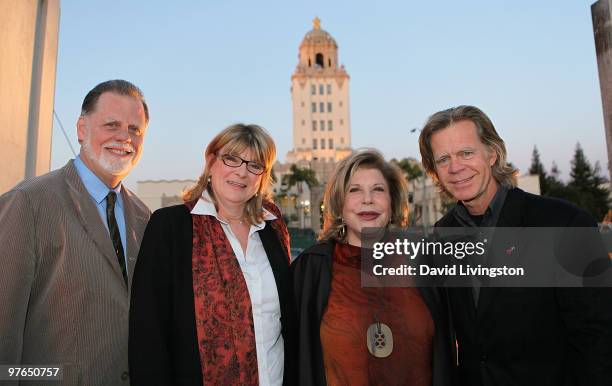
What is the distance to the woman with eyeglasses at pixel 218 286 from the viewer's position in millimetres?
2744

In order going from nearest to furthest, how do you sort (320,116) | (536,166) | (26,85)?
(26,85) → (536,166) → (320,116)

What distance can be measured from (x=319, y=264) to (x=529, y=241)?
4.87ft

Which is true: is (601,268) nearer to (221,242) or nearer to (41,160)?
(221,242)

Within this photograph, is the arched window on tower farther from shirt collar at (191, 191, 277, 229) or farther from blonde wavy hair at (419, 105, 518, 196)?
shirt collar at (191, 191, 277, 229)

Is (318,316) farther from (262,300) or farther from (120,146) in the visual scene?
(120,146)

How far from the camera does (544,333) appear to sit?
272 cm

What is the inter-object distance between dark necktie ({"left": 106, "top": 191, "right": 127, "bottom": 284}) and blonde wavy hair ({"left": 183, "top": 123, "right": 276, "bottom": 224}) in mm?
545

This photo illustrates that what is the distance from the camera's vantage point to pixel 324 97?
10375cm

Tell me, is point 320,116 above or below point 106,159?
above

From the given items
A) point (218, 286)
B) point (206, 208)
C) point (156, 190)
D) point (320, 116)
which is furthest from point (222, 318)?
point (320, 116)

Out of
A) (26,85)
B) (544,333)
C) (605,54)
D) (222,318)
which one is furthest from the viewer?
(26,85)

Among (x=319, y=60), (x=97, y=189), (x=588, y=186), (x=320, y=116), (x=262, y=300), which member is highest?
(x=319, y=60)

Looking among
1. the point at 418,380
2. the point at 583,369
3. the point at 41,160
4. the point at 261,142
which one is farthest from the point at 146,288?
the point at 41,160

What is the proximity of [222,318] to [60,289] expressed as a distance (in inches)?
42.8
